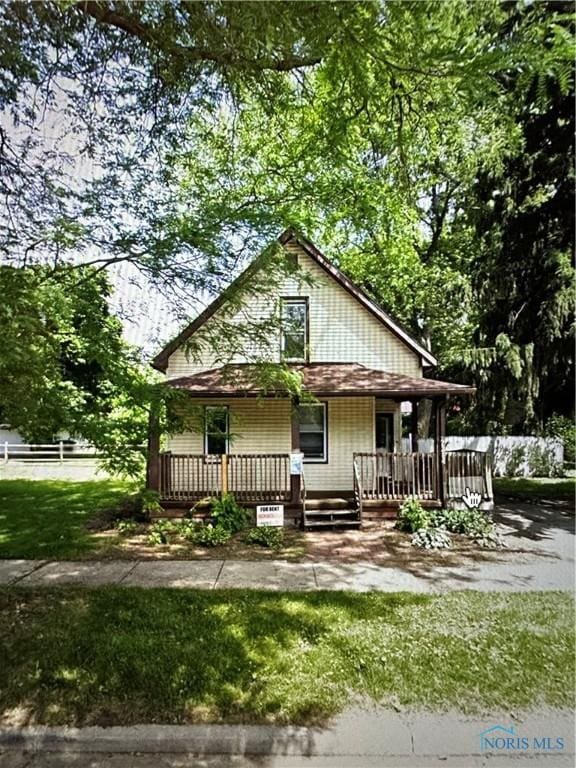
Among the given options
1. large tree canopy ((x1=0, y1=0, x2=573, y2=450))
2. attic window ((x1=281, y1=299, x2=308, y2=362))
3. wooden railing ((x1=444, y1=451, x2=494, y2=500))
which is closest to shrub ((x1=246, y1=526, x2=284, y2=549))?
attic window ((x1=281, y1=299, x2=308, y2=362))

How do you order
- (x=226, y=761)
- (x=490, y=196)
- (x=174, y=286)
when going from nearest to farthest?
1. (x=226, y=761)
2. (x=174, y=286)
3. (x=490, y=196)

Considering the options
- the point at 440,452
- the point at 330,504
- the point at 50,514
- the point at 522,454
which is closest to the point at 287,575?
the point at 330,504

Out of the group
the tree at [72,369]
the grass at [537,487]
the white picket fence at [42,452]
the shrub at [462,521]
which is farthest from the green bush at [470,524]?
the white picket fence at [42,452]

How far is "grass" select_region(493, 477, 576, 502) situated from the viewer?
1404 cm

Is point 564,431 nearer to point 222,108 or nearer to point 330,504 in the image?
point 330,504

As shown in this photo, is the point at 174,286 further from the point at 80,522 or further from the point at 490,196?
the point at 490,196

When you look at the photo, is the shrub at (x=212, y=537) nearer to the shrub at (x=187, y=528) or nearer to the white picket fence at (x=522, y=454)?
the shrub at (x=187, y=528)

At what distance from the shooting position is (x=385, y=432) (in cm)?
1391

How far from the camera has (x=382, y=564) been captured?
7.23 metres

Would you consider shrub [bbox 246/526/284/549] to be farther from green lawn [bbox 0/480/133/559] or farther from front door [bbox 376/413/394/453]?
front door [bbox 376/413/394/453]

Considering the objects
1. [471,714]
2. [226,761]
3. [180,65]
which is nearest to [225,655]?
[226,761]

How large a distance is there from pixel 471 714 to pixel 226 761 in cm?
184

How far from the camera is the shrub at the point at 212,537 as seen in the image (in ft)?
27.6

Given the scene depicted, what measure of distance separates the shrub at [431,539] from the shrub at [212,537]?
3483 mm
